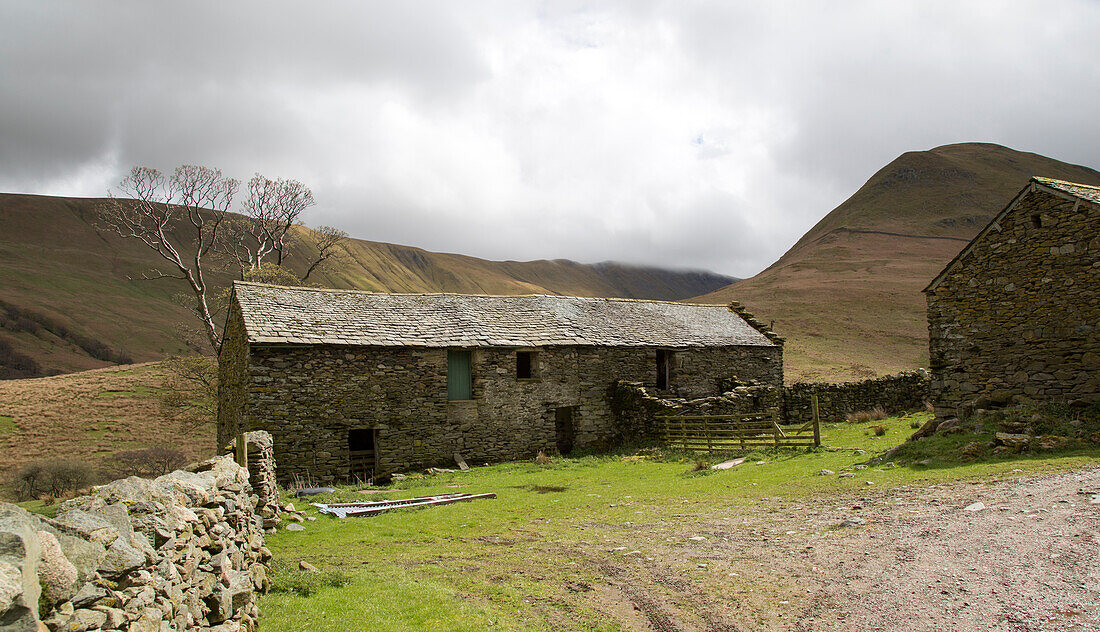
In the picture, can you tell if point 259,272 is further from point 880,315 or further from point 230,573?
point 880,315

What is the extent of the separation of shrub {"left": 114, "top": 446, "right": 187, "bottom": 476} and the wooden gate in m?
22.1

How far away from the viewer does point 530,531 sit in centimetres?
1140

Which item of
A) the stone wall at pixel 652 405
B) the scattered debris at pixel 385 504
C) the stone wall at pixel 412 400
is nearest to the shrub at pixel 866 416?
the stone wall at pixel 652 405

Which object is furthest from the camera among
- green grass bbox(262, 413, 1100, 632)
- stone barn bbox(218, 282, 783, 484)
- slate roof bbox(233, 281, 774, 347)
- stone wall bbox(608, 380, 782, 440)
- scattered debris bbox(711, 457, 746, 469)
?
stone wall bbox(608, 380, 782, 440)

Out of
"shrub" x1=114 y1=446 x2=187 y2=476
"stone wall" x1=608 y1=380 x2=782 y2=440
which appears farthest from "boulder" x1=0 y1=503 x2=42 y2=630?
"shrub" x1=114 y1=446 x2=187 y2=476

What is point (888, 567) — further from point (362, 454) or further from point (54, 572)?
point (362, 454)

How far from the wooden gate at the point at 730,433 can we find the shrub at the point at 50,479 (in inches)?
892

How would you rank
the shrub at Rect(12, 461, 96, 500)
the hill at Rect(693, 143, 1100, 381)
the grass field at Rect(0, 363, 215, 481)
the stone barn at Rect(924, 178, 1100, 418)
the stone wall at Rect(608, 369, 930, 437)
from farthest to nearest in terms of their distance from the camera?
the hill at Rect(693, 143, 1100, 381) → the grass field at Rect(0, 363, 215, 481) → the shrub at Rect(12, 461, 96, 500) → the stone wall at Rect(608, 369, 930, 437) → the stone barn at Rect(924, 178, 1100, 418)

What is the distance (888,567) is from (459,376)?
1647 centimetres

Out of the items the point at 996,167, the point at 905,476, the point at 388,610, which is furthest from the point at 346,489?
the point at 996,167

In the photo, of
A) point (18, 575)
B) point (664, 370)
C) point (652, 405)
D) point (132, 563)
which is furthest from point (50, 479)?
point (18, 575)

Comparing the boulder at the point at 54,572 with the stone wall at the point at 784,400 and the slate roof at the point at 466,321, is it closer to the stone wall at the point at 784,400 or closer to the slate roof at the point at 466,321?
the slate roof at the point at 466,321

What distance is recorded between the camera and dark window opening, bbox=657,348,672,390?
26.9m

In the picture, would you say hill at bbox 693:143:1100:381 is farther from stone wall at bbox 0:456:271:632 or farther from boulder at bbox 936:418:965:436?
stone wall at bbox 0:456:271:632
